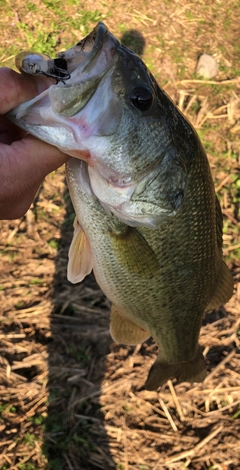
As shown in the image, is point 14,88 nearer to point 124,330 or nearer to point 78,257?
point 78,257

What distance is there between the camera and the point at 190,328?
1.94m

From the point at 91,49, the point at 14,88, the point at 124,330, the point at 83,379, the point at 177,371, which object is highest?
the point at 91,49

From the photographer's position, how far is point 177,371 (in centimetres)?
215

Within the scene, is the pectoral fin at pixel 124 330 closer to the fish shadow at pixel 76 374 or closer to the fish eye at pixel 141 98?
the fish shadow at pixel 76 374

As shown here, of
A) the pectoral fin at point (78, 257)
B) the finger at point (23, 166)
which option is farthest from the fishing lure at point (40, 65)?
the pectoral fin at point (78, 257)

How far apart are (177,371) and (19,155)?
139 cm

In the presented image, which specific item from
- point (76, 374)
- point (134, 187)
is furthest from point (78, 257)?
point (76, 374)

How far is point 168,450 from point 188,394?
0.35m

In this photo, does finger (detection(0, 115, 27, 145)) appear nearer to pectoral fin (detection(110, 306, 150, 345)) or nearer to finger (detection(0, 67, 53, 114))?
finger (detection(0, 67, 53, 114))

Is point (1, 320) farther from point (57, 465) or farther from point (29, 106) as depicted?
point (29, 106)

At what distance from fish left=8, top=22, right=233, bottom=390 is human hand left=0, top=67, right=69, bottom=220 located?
0.05 metres

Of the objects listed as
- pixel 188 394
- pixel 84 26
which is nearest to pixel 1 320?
pixel 188 394

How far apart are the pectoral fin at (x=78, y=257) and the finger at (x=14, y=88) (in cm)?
54

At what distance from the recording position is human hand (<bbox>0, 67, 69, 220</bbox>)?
1208 mm
